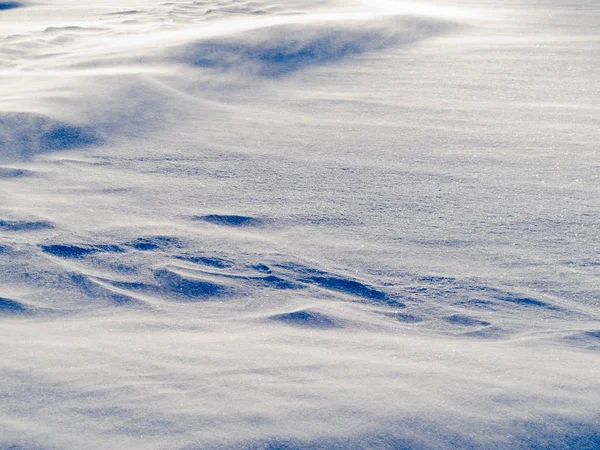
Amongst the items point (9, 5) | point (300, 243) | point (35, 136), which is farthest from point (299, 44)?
point (9, 5)

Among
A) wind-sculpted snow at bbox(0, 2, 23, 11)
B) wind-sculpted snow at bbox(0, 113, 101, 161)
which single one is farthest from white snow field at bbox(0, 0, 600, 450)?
wind-sculpted snow at bbox(0, 2, 23, 11)

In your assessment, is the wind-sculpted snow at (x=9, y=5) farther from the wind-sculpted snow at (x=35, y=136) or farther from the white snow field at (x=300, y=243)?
the wind-sculpted snow at (x=35, y=136)

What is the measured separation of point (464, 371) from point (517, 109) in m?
1.41

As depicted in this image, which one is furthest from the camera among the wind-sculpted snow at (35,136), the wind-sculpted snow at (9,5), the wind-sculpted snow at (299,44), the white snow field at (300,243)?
the wind-sculpted snow at (9,5)

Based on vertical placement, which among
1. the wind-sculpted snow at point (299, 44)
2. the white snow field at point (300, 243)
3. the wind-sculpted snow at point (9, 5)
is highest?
the wind-sculpted snow at point (9, 5)

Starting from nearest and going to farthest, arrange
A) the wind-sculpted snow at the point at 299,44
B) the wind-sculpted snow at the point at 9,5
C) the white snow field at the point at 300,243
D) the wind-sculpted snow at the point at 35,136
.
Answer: the white snow field at the point at 300,243, the wind-sculpted snow at the point at 35,136, the wind-sculpted snow at the point at 299,44, the wind-sculpted snow at the point at 9,5

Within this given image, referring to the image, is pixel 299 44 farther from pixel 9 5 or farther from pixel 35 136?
pixel 9 5

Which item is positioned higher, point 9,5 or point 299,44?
point 9,5

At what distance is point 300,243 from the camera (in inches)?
63.9

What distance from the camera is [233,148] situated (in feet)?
6.91

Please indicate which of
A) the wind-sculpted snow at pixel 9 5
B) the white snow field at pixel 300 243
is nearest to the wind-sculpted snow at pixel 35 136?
the white snow field at pixel 300 243

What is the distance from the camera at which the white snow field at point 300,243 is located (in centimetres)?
112

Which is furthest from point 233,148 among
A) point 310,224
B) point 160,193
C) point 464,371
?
point 464,371

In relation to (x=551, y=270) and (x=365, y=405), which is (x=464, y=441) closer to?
(x=365, y=405)
